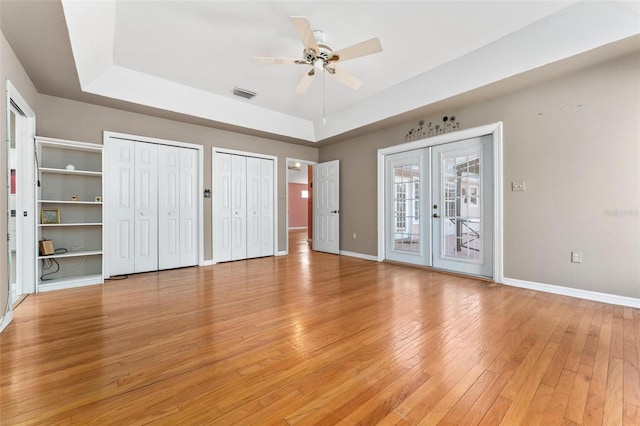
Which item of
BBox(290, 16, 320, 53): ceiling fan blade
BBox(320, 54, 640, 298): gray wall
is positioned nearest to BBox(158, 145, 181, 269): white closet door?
BBox(290, 16, 320, 53): ceiling fan blade

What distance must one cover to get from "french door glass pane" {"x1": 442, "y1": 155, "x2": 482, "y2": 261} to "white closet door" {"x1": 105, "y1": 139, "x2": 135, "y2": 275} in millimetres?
5170

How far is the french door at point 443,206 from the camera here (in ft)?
13.6

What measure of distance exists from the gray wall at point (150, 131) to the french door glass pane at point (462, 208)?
11.4ft

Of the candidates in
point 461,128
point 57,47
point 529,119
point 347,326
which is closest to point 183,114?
point 57,47

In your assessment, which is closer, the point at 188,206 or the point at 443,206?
the point at 443,206

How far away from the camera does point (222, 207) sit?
5.48 m

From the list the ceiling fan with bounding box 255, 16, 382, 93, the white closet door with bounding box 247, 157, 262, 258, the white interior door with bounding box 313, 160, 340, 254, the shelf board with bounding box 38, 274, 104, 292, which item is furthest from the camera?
the white interior door with bounding box 313, 160, 340, 254

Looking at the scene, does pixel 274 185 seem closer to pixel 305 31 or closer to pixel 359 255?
pixel 359 255

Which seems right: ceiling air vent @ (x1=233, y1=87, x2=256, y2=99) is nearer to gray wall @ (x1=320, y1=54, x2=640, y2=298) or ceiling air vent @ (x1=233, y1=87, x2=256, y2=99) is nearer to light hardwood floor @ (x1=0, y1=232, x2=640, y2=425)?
light hardwood floor @ (x1=0, y1=232, x2=640, y2=425)

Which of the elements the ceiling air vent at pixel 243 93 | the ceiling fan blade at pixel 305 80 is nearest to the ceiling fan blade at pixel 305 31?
the ceiling fan blade at pixel 305 80

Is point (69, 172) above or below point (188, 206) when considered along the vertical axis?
above

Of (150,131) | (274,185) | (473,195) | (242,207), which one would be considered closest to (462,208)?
(473,195)

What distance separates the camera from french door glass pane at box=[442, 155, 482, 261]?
4.25 m

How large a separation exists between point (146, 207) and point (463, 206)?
521 centimetres
